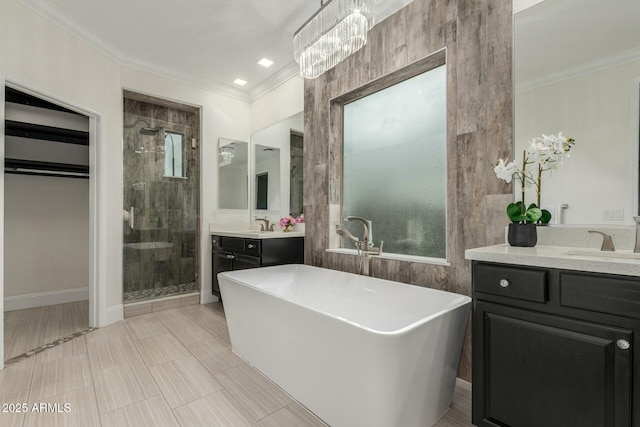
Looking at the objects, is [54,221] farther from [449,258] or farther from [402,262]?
[449,258]

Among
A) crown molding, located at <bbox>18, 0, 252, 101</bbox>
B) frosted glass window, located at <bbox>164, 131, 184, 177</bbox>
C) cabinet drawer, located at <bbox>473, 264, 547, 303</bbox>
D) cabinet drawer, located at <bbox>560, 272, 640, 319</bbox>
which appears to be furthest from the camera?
frosted glass window, located at <bbox>164, 131, 184, 177</bbox>

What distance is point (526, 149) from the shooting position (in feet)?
5.70

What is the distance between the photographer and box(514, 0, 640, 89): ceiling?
1475mm

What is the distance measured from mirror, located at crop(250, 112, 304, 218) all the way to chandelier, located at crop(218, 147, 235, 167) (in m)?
0.32

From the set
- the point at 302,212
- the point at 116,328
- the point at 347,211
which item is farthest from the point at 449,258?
the point at 116,328

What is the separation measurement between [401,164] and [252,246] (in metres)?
1.71

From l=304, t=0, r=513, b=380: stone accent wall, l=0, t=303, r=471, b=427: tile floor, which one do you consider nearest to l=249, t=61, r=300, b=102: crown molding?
l=304, t=0, r=513, b=380: stone accent wall

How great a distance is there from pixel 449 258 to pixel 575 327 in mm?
930

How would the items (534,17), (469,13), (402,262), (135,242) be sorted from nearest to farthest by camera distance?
(534,17)
(469,13)
(402,262)
(135,242)

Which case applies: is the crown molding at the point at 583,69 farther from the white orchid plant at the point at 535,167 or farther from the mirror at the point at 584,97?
the white orchid plant at the point at 535,167

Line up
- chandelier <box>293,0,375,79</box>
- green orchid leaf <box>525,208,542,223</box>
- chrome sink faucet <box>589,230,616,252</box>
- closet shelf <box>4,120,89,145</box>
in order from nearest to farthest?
chrome sink faucet <box>589,230,616,252</box>, green orchid leaf <box>525,208,542,223</box>, chandelier <box>293,0,375,79</box>, closet shelf <box>4,120,89,145</box>

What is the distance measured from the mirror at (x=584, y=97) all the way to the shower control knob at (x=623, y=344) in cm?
68

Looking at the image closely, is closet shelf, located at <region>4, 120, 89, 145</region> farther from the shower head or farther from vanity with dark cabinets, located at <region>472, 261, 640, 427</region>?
vanity with dark cabinets, located at <region>472, 261, 640, 427</region>

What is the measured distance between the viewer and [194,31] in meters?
2.84
